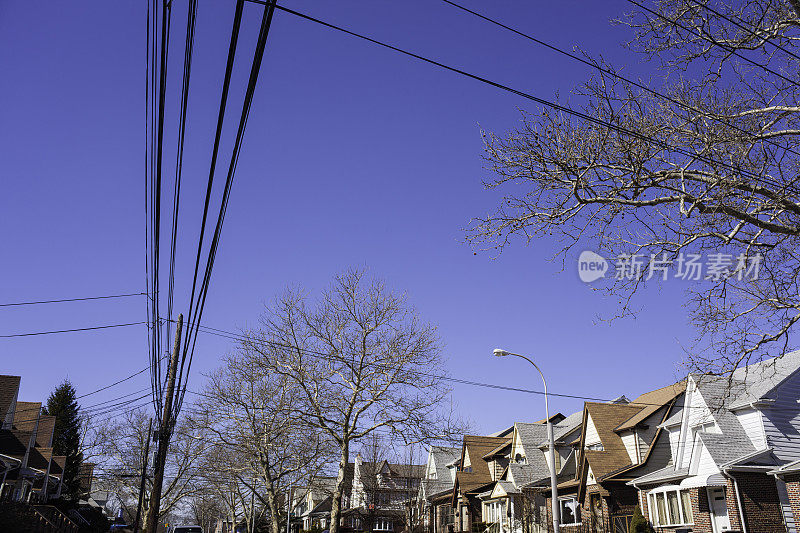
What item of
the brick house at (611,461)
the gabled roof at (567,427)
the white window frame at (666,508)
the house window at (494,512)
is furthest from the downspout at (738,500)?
the house window at (494,512)

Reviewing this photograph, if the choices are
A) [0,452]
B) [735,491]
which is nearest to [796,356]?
[735,491]

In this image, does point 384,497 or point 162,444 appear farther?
point 384,497

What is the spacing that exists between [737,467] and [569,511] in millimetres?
13816

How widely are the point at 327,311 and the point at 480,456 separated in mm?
26668

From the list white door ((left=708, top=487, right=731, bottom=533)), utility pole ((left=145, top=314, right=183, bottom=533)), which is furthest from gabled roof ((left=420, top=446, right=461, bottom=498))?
utility pole ((left=145, top=314, right=183, bottom=533))

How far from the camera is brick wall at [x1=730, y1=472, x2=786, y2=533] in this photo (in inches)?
854

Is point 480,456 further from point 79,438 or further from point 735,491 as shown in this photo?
point 79,438

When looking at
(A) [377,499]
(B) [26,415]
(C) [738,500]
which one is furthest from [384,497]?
(C) [738,500]

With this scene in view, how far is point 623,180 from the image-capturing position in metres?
12.0

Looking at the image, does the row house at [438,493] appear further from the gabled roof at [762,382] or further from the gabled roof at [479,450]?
the gabled roof at [762,382]

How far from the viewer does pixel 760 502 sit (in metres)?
22.1

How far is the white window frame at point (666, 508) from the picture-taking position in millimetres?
24573

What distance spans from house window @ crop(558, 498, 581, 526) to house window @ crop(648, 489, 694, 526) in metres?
6.01

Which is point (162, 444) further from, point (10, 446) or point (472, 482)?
point (472, 482)
